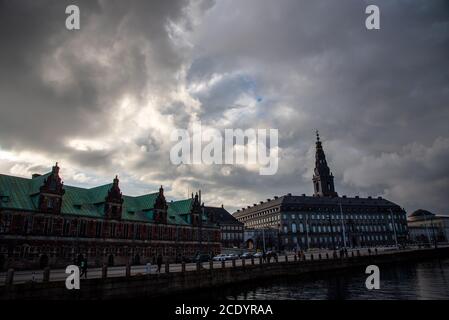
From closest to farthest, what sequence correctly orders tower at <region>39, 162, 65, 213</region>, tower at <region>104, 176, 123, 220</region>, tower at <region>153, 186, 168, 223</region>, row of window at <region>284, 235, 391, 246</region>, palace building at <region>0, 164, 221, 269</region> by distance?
palace building at <region>0, 164, 221, 269</region> → tower at <region>39, 162, 65, 213</region> → tower at <region>104, 176, 123, 220</region> → tower at <region>153, 186, 168, 223</region> → row of window at <region>284, 235, 391, 246</region>

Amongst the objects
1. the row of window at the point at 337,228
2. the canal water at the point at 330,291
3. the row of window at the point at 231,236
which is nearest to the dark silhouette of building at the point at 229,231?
the row of window at the point at 231,236

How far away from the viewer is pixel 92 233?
183 feet

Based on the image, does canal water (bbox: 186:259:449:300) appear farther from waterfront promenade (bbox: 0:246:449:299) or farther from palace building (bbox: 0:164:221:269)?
palace building (bbox: 0:164:221:269)

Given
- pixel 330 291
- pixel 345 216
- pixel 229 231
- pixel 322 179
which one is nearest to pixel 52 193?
pixel 330 291

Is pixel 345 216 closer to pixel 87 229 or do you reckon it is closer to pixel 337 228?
pixel 337 228

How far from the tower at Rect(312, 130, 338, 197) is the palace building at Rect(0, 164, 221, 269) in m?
101

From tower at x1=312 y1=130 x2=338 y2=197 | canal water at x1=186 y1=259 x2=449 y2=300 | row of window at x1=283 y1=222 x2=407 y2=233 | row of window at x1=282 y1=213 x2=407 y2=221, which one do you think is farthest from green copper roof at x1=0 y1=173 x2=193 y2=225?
tower at x1=312 y1=130 x2=338 y2=197

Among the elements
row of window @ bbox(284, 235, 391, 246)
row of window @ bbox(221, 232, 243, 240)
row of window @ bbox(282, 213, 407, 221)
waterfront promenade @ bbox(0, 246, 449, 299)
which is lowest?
waterfront promenade @ bbox(0, 246, 449, 299)

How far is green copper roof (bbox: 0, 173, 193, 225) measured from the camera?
4864 centimetres

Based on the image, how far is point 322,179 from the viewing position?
163 meters

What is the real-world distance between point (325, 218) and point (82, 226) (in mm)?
110905

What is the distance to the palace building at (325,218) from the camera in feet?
440
